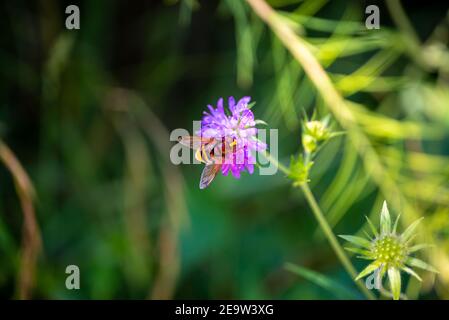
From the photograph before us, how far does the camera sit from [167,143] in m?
0.83

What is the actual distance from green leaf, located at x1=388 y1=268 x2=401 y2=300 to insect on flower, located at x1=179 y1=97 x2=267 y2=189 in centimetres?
14

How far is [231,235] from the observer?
82cm

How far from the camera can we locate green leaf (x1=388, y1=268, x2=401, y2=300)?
42 centimetres

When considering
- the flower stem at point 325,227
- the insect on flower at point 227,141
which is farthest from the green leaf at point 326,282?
the insect on flower at point 227,141

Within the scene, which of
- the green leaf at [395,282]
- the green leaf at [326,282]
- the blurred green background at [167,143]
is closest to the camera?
the green leaf at [395,282]

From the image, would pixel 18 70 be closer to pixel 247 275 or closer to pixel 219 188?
pixel 219 188

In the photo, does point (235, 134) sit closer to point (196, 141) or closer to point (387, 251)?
point (196, 141)

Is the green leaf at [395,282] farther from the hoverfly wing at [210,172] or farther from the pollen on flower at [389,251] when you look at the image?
the hoverfly wing at [210,172]

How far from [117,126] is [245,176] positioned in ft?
0.68

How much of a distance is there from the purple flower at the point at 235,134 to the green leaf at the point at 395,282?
0.44 feet

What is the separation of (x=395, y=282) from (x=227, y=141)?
17 cm

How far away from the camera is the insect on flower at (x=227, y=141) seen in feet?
1.42
